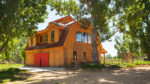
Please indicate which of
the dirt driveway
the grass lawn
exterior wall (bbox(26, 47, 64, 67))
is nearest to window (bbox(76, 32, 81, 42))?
exterior wall (bbox(26, 47, 64, 67))

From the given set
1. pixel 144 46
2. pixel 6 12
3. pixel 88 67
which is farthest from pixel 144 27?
pixel 6 12

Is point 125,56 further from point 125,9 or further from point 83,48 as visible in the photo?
point 125,9

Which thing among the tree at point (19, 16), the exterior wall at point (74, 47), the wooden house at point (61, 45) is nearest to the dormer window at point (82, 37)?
the wooden house at point (61, 45)

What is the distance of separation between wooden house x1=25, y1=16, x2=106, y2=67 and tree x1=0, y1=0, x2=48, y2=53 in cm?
536

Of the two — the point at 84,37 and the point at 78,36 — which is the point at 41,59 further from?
the point at 84,37

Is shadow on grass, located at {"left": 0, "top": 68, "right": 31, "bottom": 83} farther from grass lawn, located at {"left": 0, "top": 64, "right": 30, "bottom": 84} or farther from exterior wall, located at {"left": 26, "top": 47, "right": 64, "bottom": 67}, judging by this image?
exterior wall, located at {"left": 26, "top": 47, "right": 64, "bottom": 67}

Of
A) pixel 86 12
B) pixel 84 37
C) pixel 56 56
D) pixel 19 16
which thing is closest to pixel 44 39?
pixel 56 56

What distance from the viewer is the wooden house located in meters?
19.0

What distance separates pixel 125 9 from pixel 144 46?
1189 cm

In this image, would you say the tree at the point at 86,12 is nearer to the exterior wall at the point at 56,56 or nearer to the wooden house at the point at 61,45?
the wooden house at the point at 61,45

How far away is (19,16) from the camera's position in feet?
39.6

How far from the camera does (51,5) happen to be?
18.2 meters

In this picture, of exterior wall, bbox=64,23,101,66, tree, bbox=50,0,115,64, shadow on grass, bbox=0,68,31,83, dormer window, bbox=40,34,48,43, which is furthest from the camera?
dormer window, bbox=40,34,48,43

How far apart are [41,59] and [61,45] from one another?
6.00 meters
